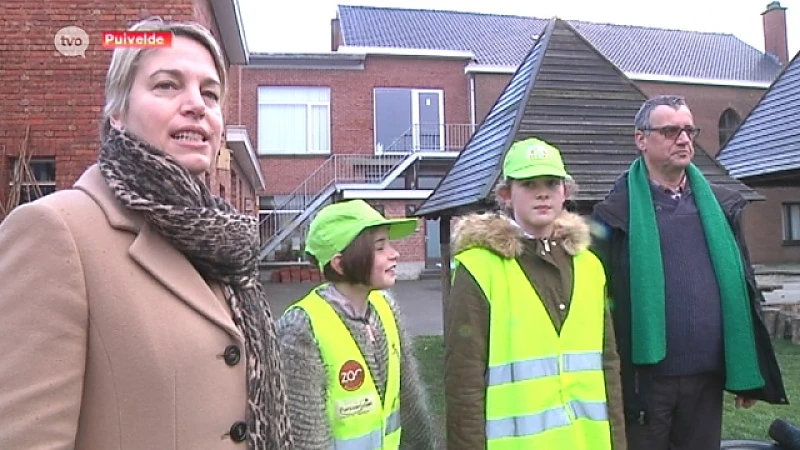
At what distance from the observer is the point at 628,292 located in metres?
2.98

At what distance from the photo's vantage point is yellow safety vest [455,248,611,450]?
250 centimetres

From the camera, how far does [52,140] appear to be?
290 inches

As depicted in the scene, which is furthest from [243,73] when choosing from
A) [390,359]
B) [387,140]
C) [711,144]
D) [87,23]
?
[390,359]

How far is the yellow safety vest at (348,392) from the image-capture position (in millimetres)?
2377

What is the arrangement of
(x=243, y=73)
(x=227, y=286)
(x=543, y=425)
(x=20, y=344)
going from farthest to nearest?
(x=243, y=73)
(x=543, y=425)
(x=227, y=286)
(x=20, y=344)

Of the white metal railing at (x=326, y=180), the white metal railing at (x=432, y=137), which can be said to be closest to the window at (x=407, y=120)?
the white metal railing at (x=432, y=137)

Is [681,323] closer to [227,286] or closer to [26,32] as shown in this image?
[227,286]

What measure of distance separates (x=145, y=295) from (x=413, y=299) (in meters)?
15.9

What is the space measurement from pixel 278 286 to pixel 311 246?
18.0m

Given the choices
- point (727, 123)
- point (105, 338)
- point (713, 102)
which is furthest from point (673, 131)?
point (727, 123)

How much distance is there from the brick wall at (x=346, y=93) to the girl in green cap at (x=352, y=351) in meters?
21.9

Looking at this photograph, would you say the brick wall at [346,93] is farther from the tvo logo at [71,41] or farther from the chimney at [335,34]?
the tvo logo at [71,41]

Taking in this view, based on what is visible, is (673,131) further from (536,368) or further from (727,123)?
(727,123)

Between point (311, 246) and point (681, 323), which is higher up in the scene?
point (311, 246)
